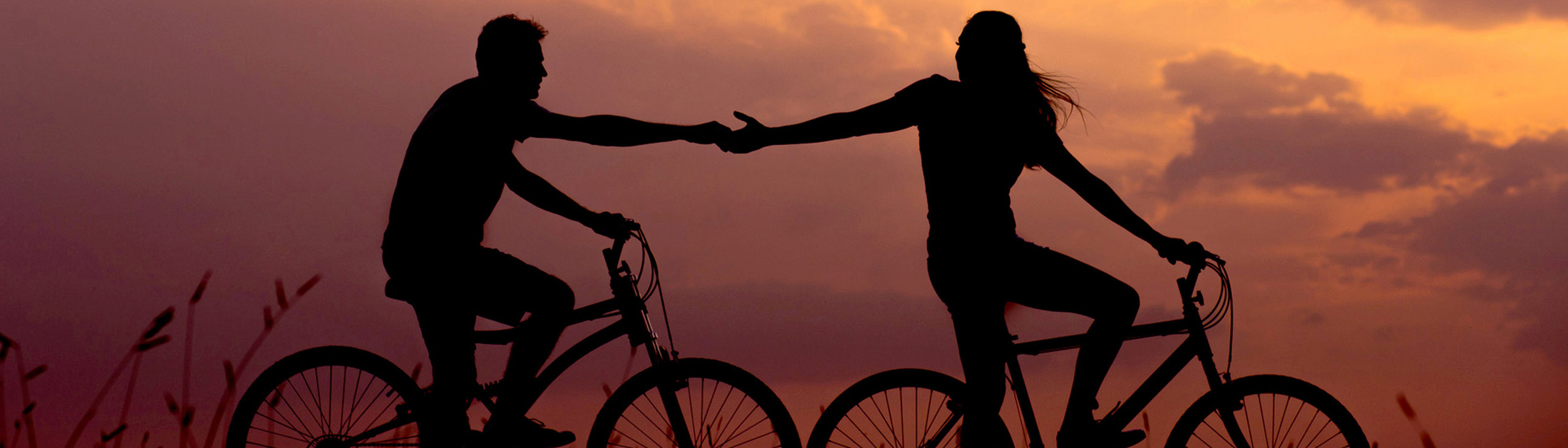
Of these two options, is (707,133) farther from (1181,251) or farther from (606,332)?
(1181,251)

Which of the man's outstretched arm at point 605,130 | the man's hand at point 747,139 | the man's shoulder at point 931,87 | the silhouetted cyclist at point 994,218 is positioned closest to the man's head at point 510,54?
the man's outstretched arm at point 605,130

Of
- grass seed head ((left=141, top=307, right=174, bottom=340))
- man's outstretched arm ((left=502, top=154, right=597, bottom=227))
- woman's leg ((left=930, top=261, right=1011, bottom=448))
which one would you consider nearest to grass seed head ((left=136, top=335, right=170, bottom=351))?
grass seed head ((left=141, top=307, right=174, bottom=340))

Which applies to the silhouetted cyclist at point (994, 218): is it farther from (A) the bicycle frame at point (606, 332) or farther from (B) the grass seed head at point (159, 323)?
(B) the grass seed head at point (159, 323)

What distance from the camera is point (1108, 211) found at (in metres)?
5.05

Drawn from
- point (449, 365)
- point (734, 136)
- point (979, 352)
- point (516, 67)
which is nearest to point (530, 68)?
point (516, 67)

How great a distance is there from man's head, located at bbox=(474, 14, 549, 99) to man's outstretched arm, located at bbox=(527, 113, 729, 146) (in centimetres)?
34

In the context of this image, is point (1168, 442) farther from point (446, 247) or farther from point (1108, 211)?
point (446, 247)

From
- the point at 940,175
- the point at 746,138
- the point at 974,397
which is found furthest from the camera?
the point at 746,138

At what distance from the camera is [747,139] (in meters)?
5.68

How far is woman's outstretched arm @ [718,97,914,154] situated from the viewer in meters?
5.03

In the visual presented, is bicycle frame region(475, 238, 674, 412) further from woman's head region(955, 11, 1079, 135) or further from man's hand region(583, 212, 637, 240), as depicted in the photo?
woman's head region(955, 11, 1079, 135)

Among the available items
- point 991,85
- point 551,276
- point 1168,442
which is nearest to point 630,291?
point 551,276

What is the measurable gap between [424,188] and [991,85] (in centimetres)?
253

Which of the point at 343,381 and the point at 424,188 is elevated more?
the point at 424,188
